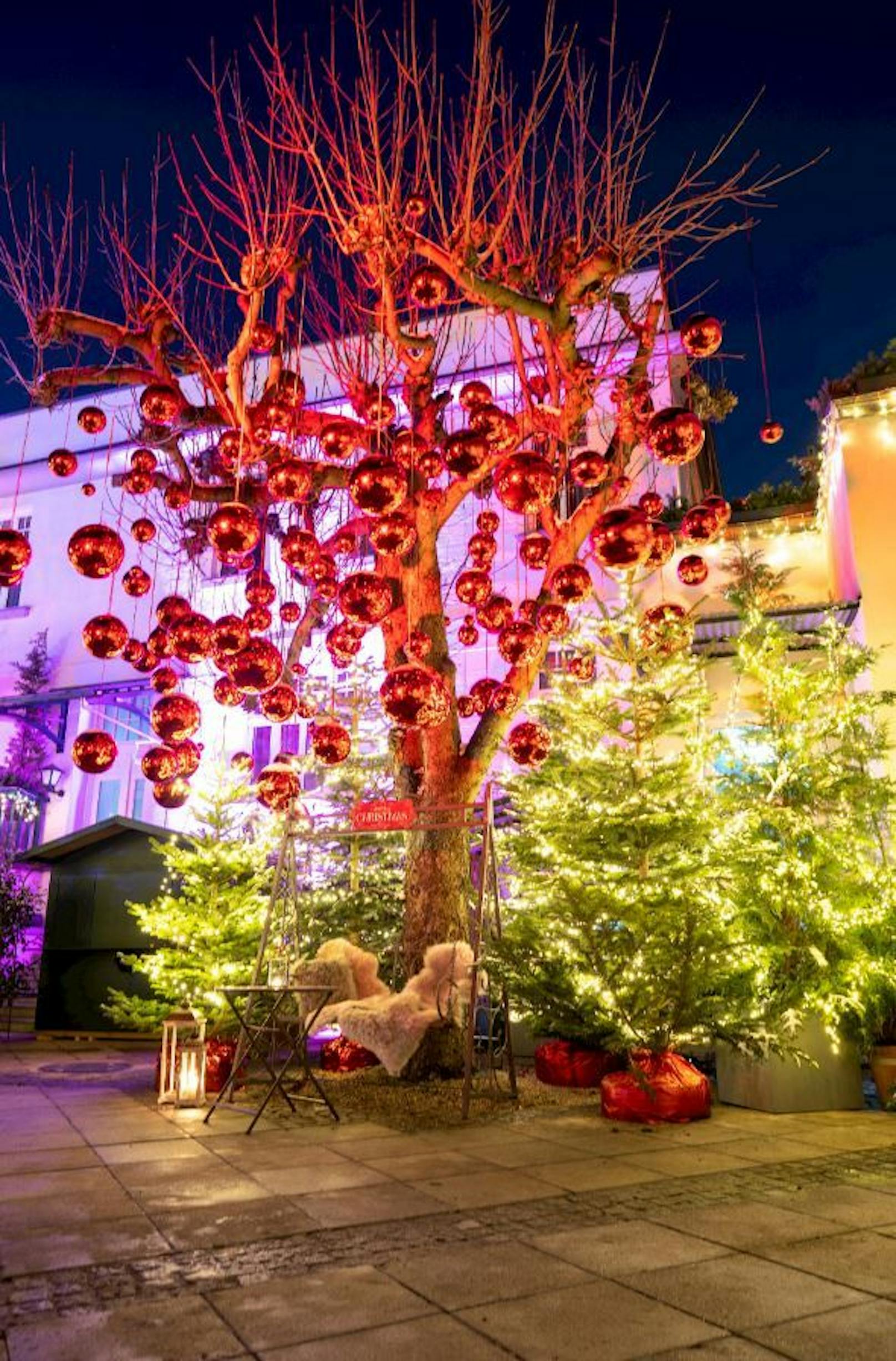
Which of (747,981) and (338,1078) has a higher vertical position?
(747,981)

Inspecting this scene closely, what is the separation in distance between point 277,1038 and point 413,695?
14.0 ft

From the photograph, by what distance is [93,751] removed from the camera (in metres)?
7.27

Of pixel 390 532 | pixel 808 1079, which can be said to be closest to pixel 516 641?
pixel 390 532

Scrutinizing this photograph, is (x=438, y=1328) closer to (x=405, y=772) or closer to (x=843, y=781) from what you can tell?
(x=843, y=781)

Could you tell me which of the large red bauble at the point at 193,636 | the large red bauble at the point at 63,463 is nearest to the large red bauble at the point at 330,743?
the large red bauble at the point at 193,636

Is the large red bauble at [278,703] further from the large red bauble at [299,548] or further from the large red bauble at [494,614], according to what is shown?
the large red bauble at [494,614]

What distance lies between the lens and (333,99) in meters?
8.67

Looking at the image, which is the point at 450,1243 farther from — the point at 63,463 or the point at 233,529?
the point at 63,463

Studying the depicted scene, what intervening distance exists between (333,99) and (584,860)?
25.3 ft

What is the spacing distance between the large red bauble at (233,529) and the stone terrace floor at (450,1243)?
425cm

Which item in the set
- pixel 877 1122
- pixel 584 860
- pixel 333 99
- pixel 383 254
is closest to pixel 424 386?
pixel 383 254

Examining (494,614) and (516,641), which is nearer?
(516,641)

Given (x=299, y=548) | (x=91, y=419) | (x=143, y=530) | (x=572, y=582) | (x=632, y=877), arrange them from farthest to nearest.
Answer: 1. (x=143, y=530)
2. (x=91, y=419)
3. (x=299, y=548)
4. (x=632, y=877)
5. (x=572, y=582)

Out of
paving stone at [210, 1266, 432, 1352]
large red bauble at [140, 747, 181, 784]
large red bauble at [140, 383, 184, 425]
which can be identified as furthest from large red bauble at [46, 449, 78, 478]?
paving stone at [210, 1266, 432, 1352]
